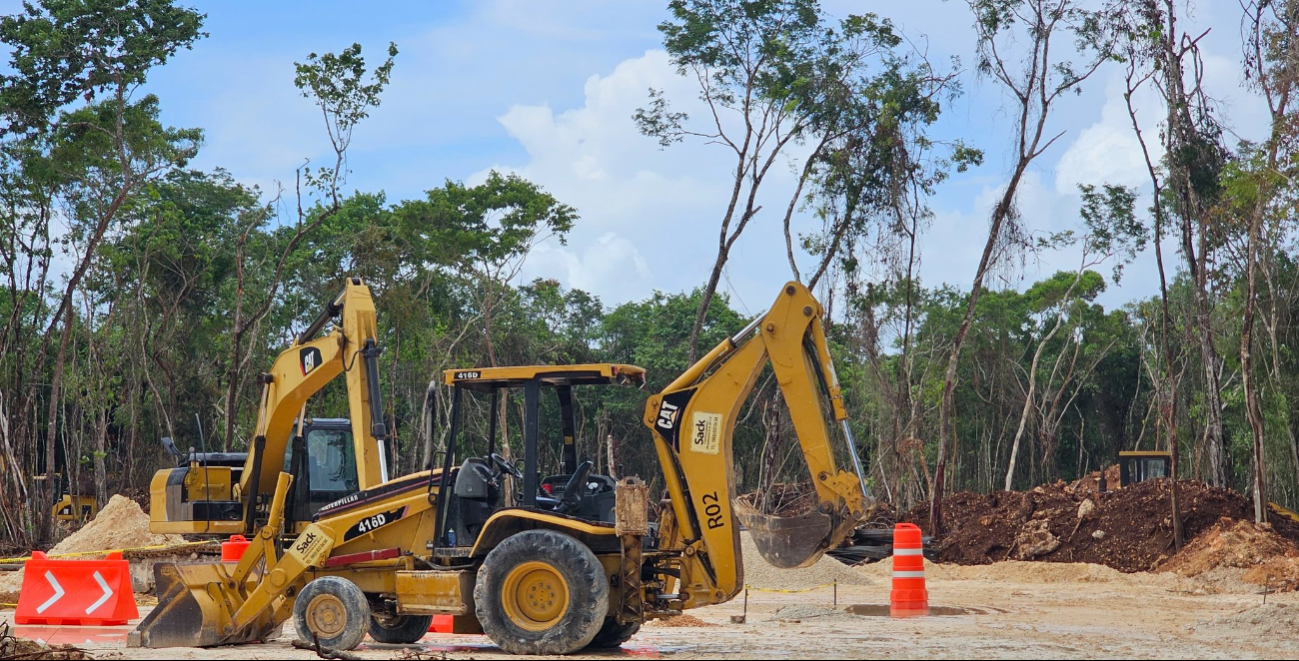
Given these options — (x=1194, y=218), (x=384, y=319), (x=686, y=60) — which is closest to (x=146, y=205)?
(x=384, y=319)

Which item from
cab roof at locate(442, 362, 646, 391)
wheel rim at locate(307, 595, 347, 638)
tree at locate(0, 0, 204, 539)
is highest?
tree at locate(0, 0, 204, 539)

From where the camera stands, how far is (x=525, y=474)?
10102 mm

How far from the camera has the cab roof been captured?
9.98m

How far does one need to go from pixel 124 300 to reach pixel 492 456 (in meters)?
28.7

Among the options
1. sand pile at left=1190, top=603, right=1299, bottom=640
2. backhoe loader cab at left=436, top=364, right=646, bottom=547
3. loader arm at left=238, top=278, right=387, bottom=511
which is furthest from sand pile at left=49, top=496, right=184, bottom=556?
sand pile at left=1190, top=603, right=1299, bottom=640

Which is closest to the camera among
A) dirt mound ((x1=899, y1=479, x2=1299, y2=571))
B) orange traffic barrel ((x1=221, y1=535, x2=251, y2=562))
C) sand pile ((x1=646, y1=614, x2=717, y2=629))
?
sand pile ((x1=646, y1=614, x2=717, y2=629))

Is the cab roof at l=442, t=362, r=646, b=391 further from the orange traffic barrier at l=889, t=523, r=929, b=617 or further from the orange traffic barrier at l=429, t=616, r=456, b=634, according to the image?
the orange traffic barrier at l=889, t=523, r=929, b=617

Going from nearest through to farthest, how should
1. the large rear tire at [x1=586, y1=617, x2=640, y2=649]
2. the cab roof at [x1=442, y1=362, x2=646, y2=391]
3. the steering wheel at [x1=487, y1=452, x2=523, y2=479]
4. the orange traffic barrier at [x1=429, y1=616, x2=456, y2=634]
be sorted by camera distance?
the cab roof at [x1=442, y1=362, x2=646, y2=391] < the large rear tire at [x1=586, y1=617, x2=640, y2=649] < the steering wheel at [x1=487, y1=452, x2=523, y2=479] < the orange traffic barrier at [x1=429, y1=616, x2=456, y2=634]

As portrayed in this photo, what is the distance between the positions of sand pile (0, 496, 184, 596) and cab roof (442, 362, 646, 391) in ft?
43.8

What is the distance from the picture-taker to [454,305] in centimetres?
3875

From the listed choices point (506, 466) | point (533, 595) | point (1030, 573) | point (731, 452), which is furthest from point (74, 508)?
point (731, 452)

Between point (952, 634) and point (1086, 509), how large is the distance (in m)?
16.0

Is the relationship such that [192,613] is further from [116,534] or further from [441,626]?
[116,534]

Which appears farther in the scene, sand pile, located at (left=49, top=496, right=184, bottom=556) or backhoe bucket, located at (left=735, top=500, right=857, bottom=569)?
sand pile, located at (left=49, top=496, right=184, bottom=556)
